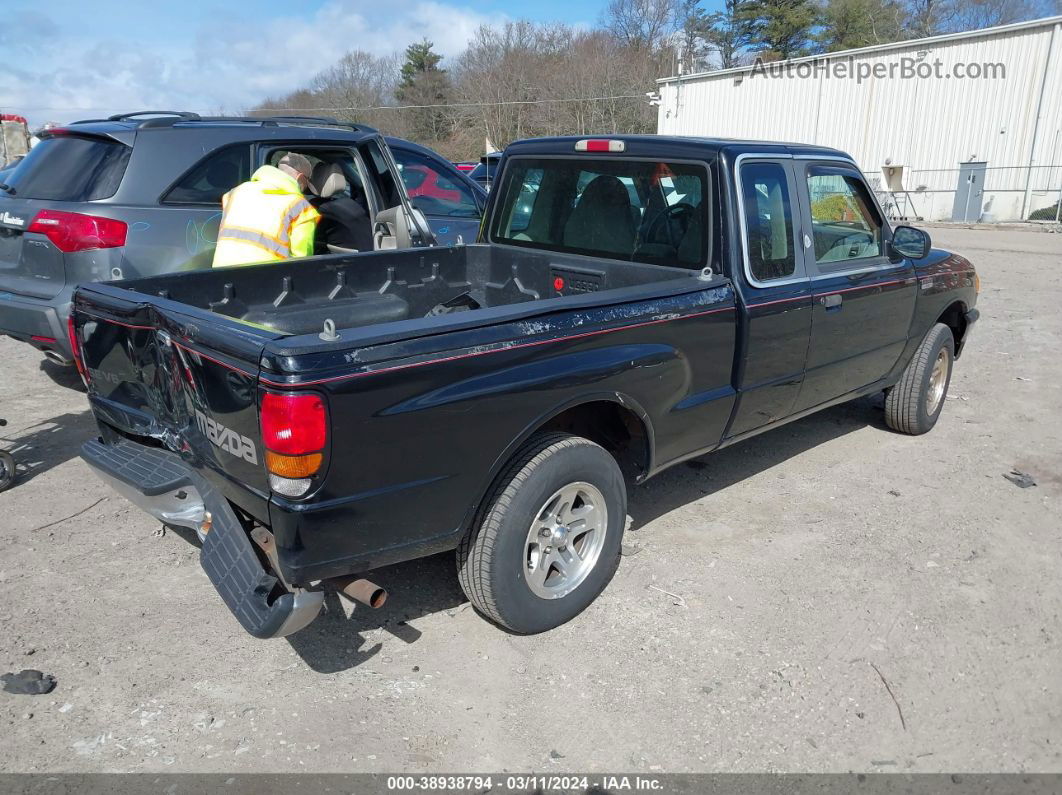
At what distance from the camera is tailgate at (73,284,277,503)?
2646mm

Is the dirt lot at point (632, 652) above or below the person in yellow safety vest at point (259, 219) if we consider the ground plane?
below

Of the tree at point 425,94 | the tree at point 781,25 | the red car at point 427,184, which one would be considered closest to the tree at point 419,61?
the tree at point 425,94

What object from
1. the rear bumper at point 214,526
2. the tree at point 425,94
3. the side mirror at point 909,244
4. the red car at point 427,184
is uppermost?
the tree at point 425,94

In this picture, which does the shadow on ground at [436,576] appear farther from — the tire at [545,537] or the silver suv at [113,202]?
the silver suv at [113,202]

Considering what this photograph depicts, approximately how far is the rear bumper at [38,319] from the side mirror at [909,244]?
5052 millimetres

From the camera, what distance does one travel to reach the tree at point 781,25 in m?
48.4

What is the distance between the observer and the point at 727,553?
411 centimetres

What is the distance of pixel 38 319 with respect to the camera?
A: 5090mm

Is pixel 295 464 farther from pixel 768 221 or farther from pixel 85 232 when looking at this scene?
pixel 85 232

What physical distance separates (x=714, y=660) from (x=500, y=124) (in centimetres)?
4226

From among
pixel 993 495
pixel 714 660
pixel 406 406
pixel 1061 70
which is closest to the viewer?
pixel 406 406

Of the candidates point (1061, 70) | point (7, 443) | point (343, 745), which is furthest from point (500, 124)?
point (343, 745)

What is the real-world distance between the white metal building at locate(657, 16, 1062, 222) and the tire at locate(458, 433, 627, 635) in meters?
26.2

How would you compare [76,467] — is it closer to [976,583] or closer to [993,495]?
[976,583]
